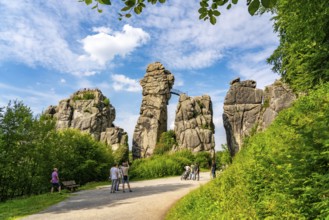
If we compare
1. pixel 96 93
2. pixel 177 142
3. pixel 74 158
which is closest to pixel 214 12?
pixel 74 158

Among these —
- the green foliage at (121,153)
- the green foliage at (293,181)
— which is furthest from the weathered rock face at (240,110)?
the green foliage at (293,181)

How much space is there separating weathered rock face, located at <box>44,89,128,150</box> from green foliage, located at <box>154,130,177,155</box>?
649cm

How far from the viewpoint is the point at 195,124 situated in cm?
5712

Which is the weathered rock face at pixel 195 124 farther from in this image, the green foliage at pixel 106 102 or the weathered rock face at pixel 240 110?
the green foliage at pixel 106 102

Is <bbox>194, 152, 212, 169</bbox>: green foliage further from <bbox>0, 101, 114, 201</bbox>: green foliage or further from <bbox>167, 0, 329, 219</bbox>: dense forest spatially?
<bbox>167, 0, 329, 219</bbox>: dense forest

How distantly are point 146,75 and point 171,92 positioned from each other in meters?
6.62

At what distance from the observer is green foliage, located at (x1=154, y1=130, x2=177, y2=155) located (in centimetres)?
5525

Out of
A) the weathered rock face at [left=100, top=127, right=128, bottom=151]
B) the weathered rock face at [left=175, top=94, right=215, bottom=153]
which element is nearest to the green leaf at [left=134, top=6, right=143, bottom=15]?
the weathered rock face at [left=100, top=127, right=128, bottom=151]

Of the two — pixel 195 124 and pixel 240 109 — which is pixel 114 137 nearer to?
pixel 195 124

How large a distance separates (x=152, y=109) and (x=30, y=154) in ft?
121

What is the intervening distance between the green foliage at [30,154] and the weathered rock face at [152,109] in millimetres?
26629

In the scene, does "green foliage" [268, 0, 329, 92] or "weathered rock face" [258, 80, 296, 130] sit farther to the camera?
"weathered rock face" [258, 80, 296, 130]

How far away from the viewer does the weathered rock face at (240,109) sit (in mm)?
47188

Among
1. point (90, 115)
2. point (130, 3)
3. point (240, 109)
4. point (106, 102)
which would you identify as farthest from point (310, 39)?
point (106, 102)
